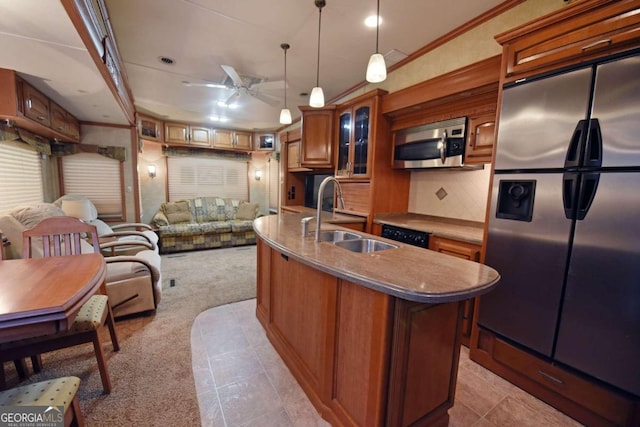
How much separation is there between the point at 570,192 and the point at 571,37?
0.87 meters

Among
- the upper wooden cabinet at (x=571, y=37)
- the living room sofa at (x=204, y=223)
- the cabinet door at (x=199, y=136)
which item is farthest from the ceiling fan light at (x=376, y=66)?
the cabinet door at (x=199, y=136)

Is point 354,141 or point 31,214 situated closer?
point 31,214

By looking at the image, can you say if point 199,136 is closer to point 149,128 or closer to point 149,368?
point 149,128

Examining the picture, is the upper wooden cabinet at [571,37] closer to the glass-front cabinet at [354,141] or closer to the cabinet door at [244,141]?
the glass-front cabinet at [354,141]

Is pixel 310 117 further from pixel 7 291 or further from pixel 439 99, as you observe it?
pixel 7 291

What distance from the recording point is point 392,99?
2.90 m

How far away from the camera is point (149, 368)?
6.02 ft

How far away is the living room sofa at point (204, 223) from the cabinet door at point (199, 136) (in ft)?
4.14

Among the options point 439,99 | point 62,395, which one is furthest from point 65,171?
point 439,99

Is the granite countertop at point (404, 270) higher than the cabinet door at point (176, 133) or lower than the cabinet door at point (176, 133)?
lower

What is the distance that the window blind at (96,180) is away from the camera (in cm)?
410

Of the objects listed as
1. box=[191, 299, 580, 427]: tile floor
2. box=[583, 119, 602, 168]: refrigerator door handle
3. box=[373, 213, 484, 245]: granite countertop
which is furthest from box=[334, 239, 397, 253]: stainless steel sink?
box=[583, 119, 602, 168]: refrigerator door handle

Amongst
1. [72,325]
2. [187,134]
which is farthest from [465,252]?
[187,134]

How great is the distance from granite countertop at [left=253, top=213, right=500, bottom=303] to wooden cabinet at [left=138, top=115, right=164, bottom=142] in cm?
477
